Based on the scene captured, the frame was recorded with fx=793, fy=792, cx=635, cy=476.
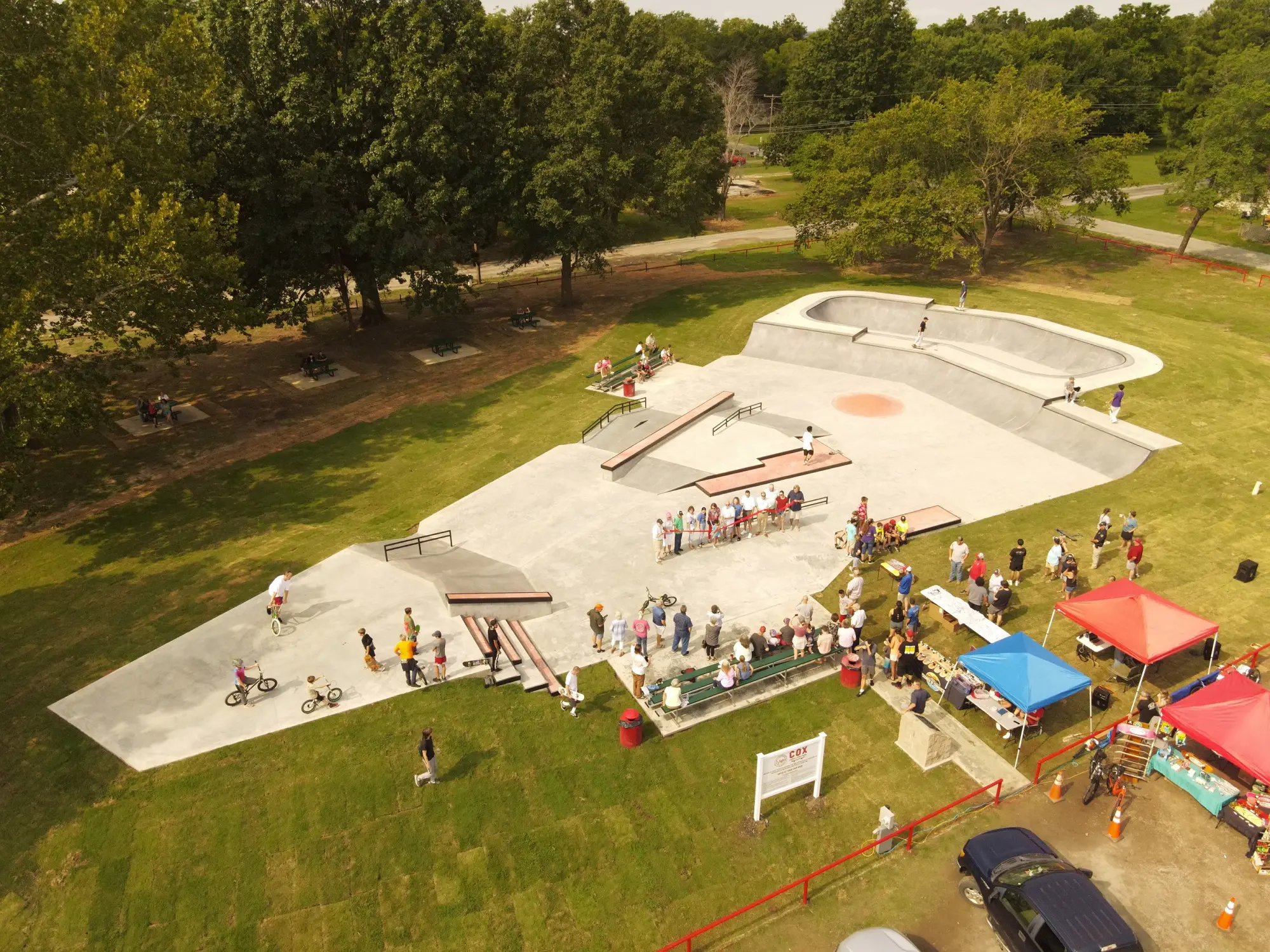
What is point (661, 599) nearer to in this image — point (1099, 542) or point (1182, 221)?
point (1099, 542)

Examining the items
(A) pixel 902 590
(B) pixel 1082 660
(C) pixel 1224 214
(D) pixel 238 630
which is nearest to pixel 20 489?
(D) pixel 238 630

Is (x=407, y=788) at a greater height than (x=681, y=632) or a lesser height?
lesser

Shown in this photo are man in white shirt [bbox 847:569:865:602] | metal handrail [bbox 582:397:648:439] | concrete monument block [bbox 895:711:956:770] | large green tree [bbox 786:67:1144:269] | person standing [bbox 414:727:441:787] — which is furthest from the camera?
large green tree [bbox 786:67:1144:269]

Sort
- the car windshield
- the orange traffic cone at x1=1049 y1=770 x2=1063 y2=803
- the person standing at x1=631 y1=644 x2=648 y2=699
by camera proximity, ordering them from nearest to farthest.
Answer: the car windshield → the orange traffic cone at x1=1049 y1=770 x2=1063 y2=803 → the person standing at x1=631 y1=644 x2=648 y2=699

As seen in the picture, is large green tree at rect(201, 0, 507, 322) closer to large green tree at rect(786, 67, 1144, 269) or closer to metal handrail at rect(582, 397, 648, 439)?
metal handrail at rect(582, 397, 648, 439)

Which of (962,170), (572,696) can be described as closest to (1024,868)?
(572,696)

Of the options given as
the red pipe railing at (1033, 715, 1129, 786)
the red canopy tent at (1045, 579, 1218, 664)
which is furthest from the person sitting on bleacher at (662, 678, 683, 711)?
the red canopy tent at (1045, 579, 1218, 664)
